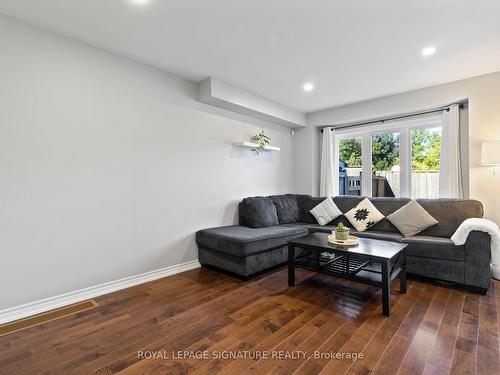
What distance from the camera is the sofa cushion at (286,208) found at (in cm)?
450

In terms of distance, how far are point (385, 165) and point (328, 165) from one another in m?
0.99

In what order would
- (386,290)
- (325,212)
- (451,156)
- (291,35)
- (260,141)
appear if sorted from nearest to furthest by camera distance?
1. (386,290)
2. (291,35)
3. (451,156)
4. (325,212)
5. (260,141)

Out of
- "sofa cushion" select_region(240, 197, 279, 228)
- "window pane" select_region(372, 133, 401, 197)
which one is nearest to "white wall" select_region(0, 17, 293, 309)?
"sofa cushion" select_region(240, 197, 279, 228)

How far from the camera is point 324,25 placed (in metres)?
2.37

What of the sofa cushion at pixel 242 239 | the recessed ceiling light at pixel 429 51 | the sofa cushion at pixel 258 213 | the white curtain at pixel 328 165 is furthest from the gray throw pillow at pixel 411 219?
the recessed ceiling light at pixel 429 51

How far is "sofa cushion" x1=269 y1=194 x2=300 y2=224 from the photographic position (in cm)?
450

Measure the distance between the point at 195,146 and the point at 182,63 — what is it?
1048 millimetres

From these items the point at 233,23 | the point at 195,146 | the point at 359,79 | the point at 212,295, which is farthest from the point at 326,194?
the point at 233,23

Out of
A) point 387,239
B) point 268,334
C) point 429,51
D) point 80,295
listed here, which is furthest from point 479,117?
point 80,295

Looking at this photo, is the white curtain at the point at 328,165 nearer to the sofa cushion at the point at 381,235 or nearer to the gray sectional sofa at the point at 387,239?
the gray sectional sofa at the point at 387,239

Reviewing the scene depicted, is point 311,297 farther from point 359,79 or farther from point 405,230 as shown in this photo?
point 359,79

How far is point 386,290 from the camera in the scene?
89.1 inches

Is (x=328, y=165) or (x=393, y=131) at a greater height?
(x=393, y=131)

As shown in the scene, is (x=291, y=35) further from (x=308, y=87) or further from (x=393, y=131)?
(x=393, y=131)
